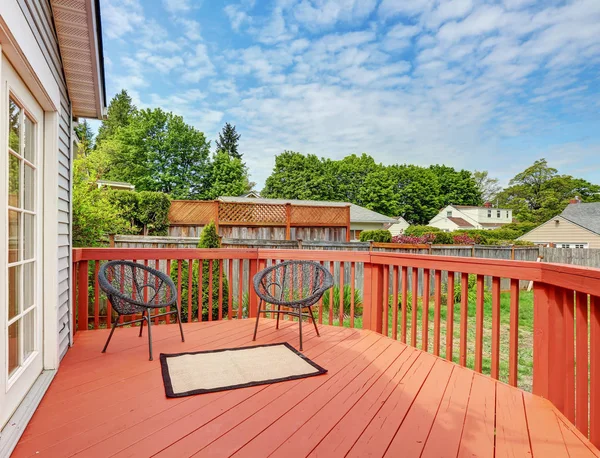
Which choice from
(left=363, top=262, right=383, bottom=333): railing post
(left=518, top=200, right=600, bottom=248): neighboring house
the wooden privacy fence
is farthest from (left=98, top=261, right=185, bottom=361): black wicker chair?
(left=518, top=200, right=600, bottom=248): neighboring house

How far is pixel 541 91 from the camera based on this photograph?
72.0 feet

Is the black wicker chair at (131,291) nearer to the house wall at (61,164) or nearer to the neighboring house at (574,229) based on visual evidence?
the house wall at (61,164)

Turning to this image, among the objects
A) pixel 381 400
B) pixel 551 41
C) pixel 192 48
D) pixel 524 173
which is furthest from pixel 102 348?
pixel 524 173

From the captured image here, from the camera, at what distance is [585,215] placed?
58.7 feet

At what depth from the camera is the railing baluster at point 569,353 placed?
1.69 metres

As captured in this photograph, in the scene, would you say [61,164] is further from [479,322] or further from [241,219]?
[241,219]

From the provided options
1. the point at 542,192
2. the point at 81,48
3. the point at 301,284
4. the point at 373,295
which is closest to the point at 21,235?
the point at 81,48

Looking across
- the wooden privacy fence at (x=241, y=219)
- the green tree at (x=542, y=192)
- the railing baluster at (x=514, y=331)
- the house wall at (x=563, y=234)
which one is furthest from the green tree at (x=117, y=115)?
the green tree at (x=542, y=192)

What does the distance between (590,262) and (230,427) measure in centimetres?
1084

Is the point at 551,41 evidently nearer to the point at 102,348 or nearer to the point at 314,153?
the point at 102,348

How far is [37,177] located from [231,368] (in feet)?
A: 5.35

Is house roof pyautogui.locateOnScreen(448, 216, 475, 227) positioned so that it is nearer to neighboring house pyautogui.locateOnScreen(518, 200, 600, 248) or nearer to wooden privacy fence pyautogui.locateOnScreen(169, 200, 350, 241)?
neighboring house pyautogui.locateOnScreen(518, 200, 600, 248)

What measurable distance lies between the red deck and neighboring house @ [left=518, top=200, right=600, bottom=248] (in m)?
18.2

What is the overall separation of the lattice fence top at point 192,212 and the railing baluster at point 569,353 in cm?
1008
